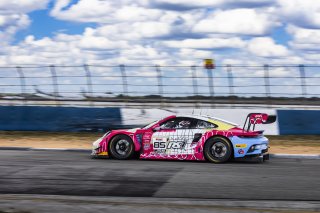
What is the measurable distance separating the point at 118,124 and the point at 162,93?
10.8 ft

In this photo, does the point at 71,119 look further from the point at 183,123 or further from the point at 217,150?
the point at 217,150

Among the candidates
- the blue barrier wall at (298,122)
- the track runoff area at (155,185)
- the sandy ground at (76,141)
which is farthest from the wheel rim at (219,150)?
the blue barrier wall at (298,122)

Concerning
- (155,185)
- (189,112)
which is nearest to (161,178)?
(155,185)

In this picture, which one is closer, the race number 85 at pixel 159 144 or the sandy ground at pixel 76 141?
the race number 85 at pixel 159 144

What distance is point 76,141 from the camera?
17625 mm

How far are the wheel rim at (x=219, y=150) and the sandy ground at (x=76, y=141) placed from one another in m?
3.17

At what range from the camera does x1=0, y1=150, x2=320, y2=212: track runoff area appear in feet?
24.1

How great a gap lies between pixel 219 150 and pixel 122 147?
2.25 meters

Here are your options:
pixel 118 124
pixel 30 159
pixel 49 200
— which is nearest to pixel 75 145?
pixel 118 124

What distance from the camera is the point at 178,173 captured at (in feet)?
34.1

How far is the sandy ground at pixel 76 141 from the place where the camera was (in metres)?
15.8

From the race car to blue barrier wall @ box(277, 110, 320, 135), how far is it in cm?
570

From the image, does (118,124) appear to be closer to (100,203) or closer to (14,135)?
(14,135)

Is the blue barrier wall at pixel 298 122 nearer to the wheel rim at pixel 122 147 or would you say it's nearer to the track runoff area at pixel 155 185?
the track runoff area at pixel 155 185
